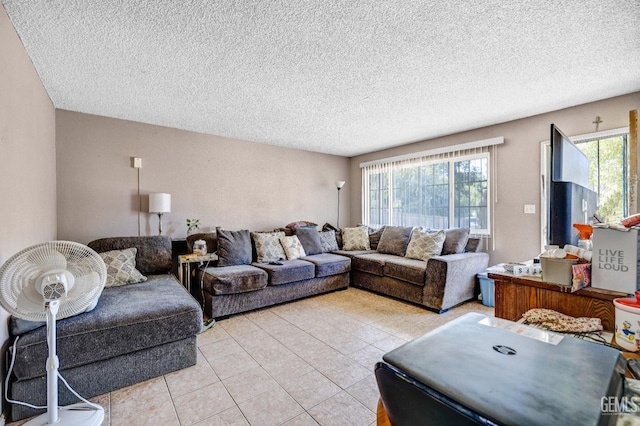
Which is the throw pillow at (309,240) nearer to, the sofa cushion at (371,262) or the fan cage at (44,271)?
the sofa cushion at (371,262)

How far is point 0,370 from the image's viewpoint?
157 centimetres

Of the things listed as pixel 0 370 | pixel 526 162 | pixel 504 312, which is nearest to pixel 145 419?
pixel 0 370

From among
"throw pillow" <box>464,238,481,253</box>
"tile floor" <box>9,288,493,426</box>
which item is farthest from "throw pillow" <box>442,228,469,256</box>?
"tile floor" <box>9,288,493,426</box>

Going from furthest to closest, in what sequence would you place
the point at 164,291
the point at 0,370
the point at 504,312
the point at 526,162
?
the point at 526,162 < the point at 164,291 < the point at 0,370 < the point at 504,312

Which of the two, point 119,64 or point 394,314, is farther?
point 394,314

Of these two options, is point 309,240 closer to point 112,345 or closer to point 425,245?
point 425,245

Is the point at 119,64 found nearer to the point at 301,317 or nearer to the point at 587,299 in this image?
the point at 301,317

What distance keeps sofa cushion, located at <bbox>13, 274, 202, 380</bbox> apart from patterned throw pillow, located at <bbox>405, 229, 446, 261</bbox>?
2787 mm

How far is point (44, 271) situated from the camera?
1467 mm

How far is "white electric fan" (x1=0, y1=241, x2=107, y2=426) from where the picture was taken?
1411mm

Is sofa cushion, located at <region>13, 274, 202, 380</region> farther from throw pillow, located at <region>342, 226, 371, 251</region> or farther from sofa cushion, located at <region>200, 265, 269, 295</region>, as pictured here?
throw pillow, located at <region>342, 226, 371, 251</region>

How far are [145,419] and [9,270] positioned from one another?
103 centimetres

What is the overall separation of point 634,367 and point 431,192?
12.9 feet

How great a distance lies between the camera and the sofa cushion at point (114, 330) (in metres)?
1.64
